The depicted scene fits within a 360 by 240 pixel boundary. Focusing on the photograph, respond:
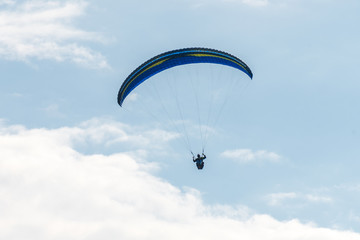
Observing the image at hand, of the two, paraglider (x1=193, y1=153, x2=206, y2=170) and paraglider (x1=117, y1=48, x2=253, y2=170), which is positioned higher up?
paraglider (x1=117, y1=48, x2=253, y2=170)

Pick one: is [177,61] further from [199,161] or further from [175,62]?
[199,161]

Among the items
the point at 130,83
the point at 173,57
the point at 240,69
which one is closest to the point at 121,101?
the point at 130,83

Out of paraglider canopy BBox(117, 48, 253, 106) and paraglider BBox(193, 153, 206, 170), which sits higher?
paraglider canopy BBox(117, 48, 253, 106)

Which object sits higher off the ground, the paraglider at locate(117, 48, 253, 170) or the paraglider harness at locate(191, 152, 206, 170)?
the paraglider at locate(117, 48, 253, 170)

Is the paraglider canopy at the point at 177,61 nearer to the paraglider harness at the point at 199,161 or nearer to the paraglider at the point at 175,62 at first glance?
the paraglider at the point at 175,62

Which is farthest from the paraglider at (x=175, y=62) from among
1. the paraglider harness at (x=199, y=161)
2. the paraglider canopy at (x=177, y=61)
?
the paraglider harness at (x=199, y=161)

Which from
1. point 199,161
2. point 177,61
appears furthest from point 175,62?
point 199,161

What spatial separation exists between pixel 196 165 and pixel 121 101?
358 inches

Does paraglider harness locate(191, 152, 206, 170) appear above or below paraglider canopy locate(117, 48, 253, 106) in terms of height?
below

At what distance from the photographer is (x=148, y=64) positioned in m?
57.0

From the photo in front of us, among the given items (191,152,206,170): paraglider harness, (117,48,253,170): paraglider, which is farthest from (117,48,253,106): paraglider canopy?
(191,152,206,170): paraglider harness

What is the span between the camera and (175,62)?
57.5 metres

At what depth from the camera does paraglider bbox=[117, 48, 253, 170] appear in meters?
56.6

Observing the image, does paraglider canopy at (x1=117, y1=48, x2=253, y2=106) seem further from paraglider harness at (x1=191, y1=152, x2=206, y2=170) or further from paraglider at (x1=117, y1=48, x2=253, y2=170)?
paraglider harness at (x1=191, y1=152, x2=206, y2=170)
